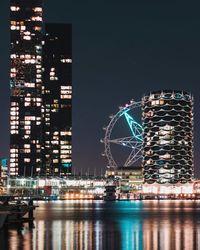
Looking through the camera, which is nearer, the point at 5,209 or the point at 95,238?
the point at 95,238

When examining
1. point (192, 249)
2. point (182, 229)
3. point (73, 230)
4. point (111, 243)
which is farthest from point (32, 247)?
point (182, 229)

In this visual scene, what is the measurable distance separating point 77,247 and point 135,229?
25554 millimetres

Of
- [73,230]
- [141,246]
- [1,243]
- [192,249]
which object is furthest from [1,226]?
[192,249]

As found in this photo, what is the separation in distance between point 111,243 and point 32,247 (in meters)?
8.54

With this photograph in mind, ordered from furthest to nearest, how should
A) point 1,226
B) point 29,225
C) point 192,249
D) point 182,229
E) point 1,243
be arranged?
point 29,225 < point 182,229 < point 1,226 < point 1,243 < point 192,249

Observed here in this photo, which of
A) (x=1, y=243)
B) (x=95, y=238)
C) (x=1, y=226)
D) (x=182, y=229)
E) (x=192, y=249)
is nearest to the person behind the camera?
(x=192, y=249)

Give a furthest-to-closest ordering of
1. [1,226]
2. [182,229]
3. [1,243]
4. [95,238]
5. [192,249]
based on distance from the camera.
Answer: [182,229] < [1,226] < [95,238] < [1,243] < [192,249]

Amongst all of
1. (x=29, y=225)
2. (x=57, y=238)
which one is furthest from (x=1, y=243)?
(x=29, y=225)

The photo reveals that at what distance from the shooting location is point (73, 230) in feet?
287

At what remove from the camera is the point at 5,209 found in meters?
94.8

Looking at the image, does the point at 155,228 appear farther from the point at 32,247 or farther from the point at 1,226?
the point at 32,247

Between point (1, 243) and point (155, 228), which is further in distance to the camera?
point (155, 228)

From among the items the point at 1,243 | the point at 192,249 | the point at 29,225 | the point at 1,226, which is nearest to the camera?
the point at 192,249

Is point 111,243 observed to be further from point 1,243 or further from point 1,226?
point 1,226
